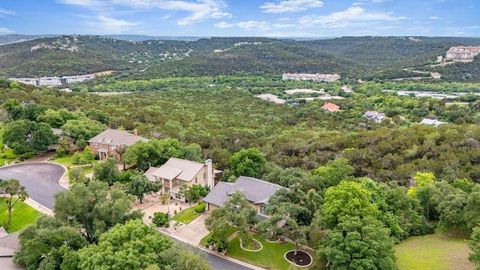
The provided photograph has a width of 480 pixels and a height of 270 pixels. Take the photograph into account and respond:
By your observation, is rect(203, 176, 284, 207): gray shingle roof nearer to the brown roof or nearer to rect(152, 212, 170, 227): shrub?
rect(152, 212, 170, 227): shrub

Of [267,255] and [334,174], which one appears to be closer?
[267,255]

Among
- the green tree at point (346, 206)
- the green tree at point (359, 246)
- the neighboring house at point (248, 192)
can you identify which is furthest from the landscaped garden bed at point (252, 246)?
the green tree at point (359, 246)

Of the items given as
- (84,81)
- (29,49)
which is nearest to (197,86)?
(84,81)

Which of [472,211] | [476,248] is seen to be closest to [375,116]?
[472,211]

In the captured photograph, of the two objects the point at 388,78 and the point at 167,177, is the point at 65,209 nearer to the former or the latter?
the point at 167,177

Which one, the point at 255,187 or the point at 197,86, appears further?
the point at 197,86

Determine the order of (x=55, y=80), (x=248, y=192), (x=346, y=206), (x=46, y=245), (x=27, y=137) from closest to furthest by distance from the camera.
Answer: (x=46, y=245) < (x=346, y=206) < (x=248, y=192) < (x=27, y=137) < (x=55, y=80)

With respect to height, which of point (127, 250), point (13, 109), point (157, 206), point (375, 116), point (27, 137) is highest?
point (13, 109)

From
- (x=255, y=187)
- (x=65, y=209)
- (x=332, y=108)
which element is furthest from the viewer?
(x=332, y=108)

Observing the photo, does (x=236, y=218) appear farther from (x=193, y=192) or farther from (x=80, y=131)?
(x=80, y=131)
